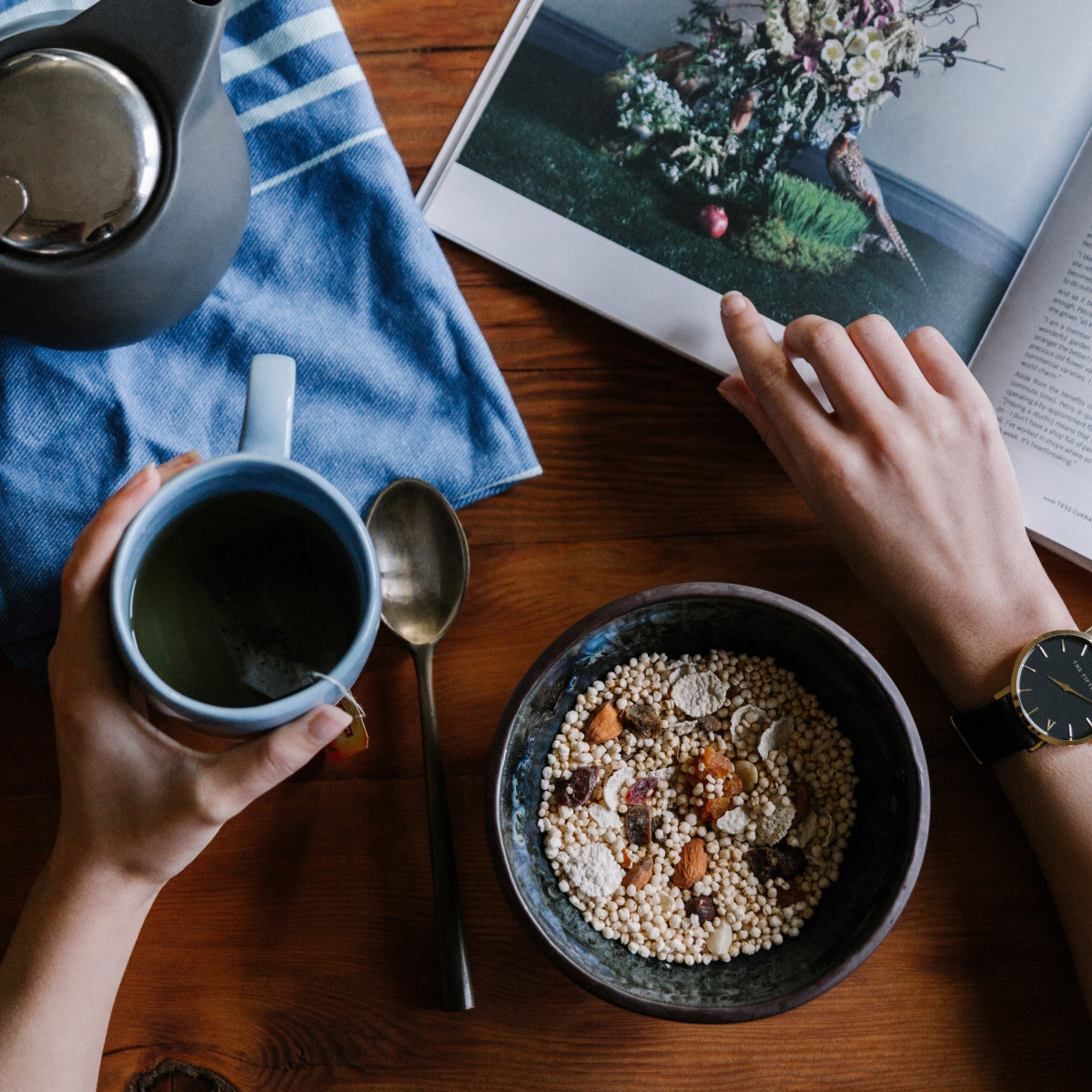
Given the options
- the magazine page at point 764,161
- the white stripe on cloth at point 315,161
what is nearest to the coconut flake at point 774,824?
the magazine page at point 764,161

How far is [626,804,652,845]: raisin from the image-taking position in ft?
1.98

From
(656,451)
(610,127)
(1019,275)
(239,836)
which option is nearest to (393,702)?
(239,836)

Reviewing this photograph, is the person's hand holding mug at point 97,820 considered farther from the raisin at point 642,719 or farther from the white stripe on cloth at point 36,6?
the white stripe on cloth at point 36,6

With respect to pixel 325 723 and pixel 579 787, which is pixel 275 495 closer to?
pixel 325 723

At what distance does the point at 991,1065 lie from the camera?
633 mm

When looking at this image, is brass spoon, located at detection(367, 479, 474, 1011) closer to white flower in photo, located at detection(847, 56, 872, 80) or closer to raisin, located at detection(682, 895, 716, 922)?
raisin, located at detection(682, 895, 716, 922)

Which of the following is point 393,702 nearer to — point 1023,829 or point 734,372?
point 734,372

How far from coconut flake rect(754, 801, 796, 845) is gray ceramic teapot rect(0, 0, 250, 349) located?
0.51 meters

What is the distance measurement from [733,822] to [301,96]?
0.59 meters

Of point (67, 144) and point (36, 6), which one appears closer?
point (67, 144)

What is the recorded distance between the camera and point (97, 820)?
0.52 meters

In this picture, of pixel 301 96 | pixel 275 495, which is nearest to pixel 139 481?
pixel 275 495

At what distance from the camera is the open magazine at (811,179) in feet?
2.11

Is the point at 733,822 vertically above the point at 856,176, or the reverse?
the point at 856,176
